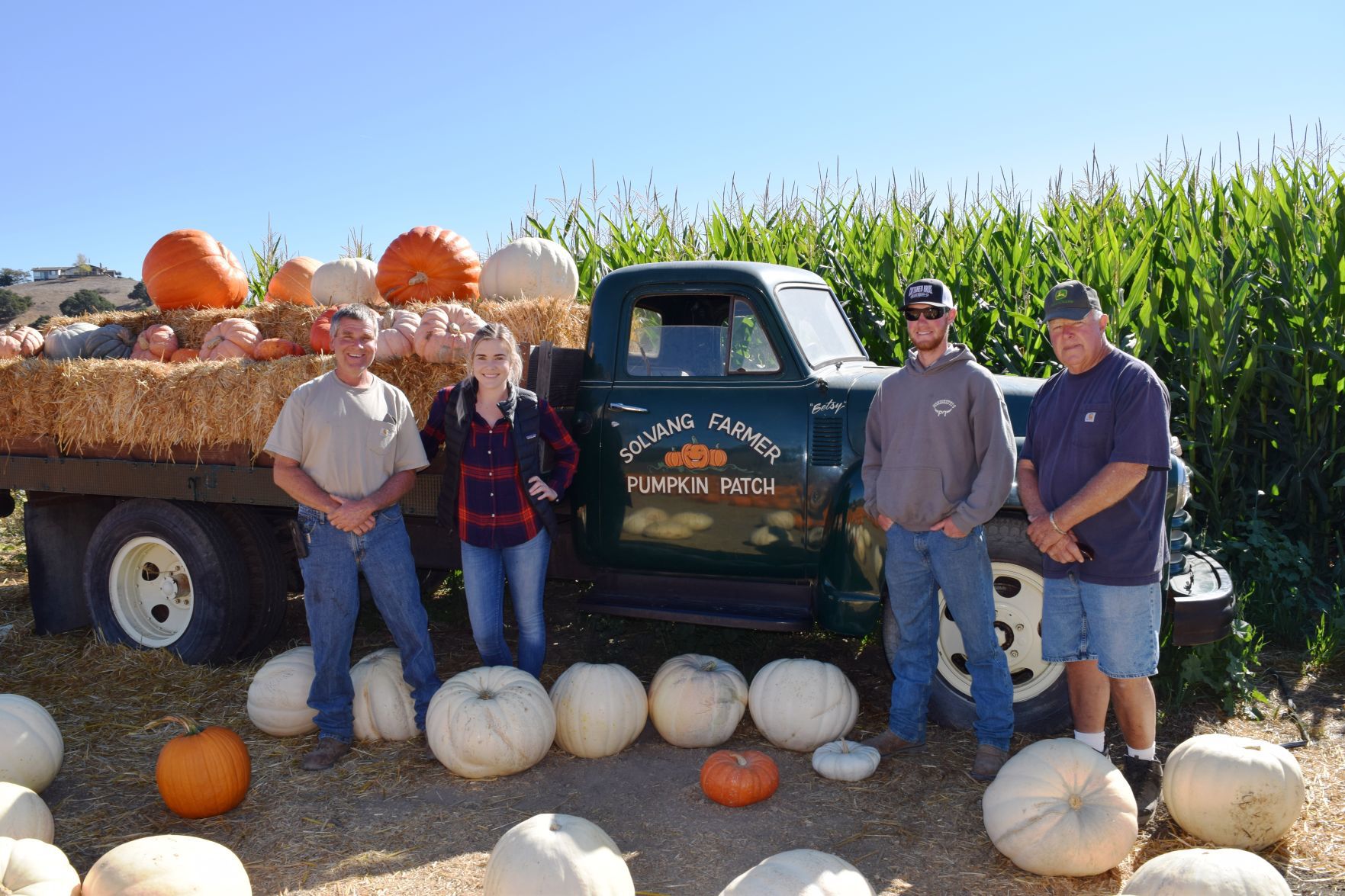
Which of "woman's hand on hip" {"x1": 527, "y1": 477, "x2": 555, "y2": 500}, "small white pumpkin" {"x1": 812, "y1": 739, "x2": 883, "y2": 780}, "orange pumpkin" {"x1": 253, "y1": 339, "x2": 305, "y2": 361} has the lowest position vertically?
"small white pumpkin" {"x1": 812, "y1": 739, "x2": 883, "y2": 780}

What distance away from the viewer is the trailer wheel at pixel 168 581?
572 centimetres

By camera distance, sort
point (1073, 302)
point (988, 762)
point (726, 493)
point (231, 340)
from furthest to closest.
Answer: point (231, 340)
point (726, 493)
point (988, 762)
point (1073, 302)

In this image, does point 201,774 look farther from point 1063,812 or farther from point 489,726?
point 1063,812

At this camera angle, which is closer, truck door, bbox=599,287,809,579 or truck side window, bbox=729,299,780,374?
truck door, bbox=599,287,809,579

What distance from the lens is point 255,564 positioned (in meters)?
5.89

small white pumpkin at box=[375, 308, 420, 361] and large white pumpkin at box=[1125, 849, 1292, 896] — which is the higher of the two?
A: small white pumpkin at box=[375, 308, 420, 361]

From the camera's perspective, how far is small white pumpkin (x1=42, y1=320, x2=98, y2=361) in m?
6.96

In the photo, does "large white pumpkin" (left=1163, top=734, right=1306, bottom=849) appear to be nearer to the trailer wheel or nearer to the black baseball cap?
the black baseball cap

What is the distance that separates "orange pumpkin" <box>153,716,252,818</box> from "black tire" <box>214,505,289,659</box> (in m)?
1.70

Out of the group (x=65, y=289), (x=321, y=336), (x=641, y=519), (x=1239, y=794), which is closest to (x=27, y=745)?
(x=321, y=336)

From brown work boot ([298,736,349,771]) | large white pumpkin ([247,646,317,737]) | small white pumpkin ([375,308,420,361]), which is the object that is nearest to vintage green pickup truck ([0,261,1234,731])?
small white pumpkin ([375,308,420,361])

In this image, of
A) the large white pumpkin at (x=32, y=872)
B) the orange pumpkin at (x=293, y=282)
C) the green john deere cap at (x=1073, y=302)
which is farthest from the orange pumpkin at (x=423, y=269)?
the large white pumpkin at (x=32, y=872)

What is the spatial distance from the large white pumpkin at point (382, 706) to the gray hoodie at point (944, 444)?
95.5 inches

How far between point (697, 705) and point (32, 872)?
2585mm
